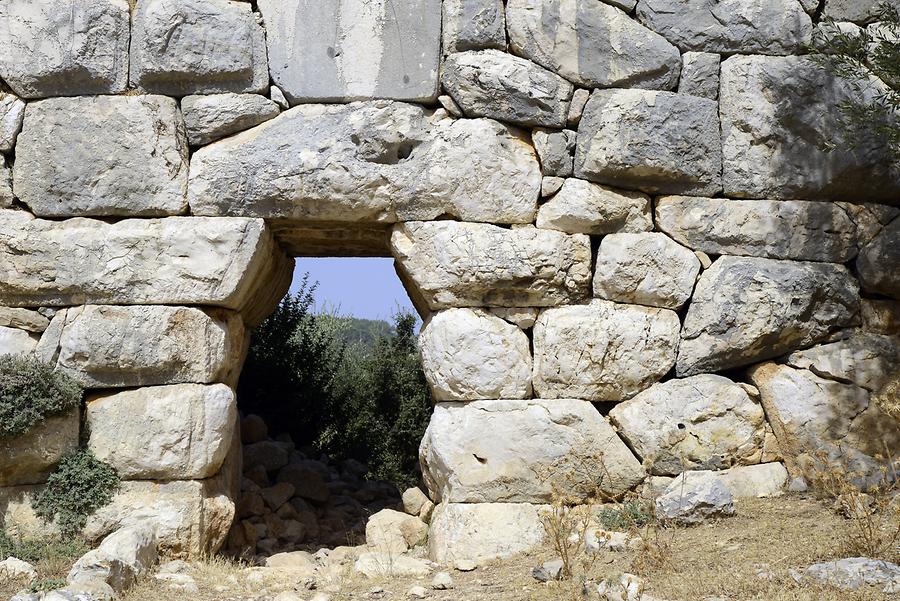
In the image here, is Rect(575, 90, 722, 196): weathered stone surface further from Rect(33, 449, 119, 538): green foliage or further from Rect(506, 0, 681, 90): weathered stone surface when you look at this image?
Rect(33, 449, 119, 538): green foliage

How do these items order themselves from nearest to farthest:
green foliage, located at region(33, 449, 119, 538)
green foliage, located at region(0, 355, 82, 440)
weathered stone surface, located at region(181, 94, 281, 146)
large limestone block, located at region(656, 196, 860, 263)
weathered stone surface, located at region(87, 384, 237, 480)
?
green foliage, located at region(0, 355, 82, 440) → green foliage, located at region(33, 449, 119, 538) → weathered stone surface, located at region(87, 384, 237, 480) → weathered stone surface, located at region(181, 94, 281, 146) → large limestone block, located at region(656, 196, 860, 263)

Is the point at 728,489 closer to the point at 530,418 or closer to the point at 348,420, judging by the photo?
the point at 530,418

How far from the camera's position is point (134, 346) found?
6.23m

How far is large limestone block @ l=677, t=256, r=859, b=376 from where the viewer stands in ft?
21.4

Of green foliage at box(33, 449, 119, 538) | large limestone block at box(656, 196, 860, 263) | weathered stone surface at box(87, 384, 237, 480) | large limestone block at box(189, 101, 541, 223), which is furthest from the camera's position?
large limestone block at box(656, 196, 860, 263)

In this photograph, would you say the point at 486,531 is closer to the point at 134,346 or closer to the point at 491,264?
the point at 491,264

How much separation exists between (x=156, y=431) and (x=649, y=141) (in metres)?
3.89

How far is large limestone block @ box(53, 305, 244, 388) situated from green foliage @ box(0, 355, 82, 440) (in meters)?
0.21

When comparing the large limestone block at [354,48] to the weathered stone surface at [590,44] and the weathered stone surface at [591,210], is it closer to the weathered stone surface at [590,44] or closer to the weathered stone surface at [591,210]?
the weathered stone surface at [590,44]

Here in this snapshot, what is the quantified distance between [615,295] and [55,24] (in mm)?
4288

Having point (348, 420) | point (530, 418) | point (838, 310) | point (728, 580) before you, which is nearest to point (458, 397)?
point (530, 418)

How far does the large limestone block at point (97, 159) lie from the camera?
20.8ft

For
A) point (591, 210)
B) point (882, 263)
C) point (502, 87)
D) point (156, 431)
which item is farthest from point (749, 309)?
point (156, 431)

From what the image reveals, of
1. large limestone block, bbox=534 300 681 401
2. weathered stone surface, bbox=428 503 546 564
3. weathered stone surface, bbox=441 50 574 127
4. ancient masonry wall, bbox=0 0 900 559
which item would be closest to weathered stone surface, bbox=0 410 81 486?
ancient masonry wall, bbox=0 0 900 559
